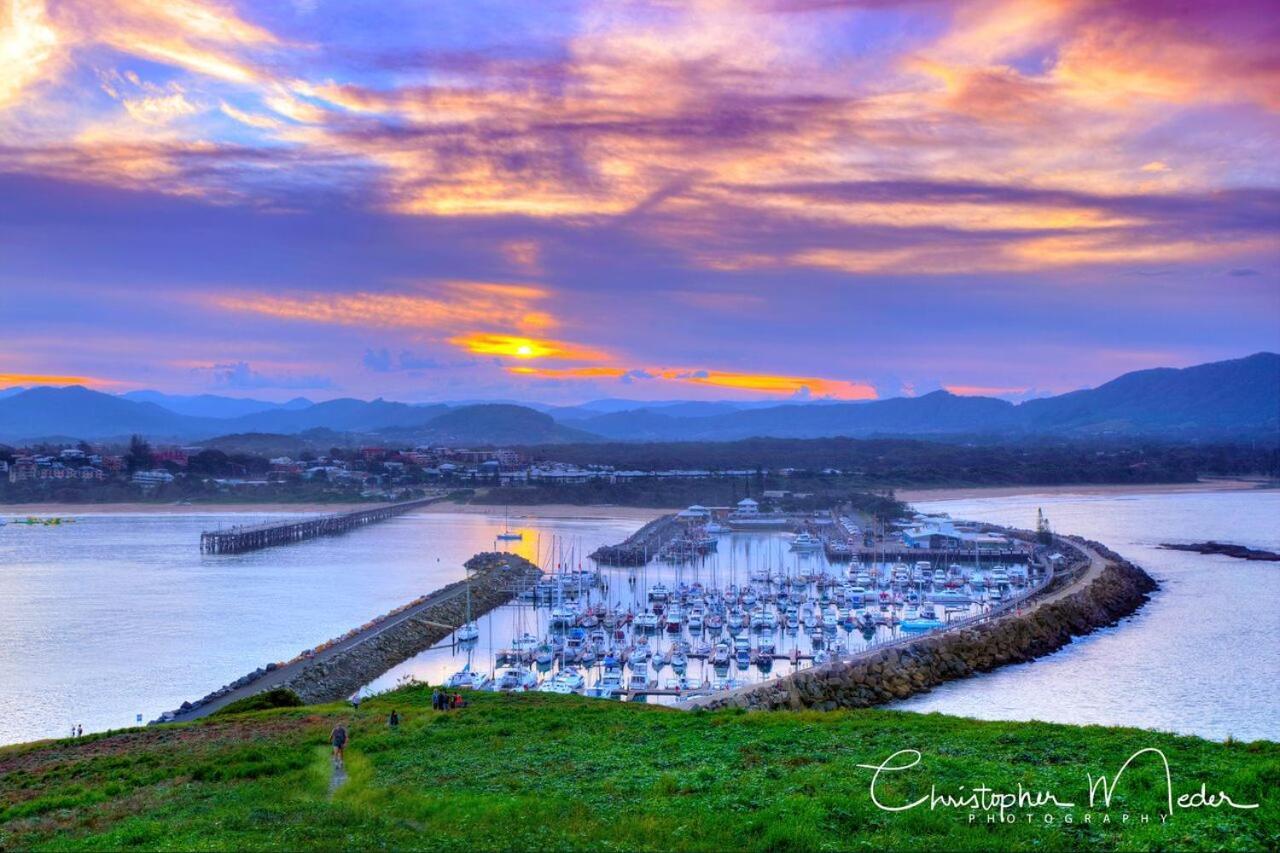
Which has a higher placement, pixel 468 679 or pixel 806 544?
pixel 806 544

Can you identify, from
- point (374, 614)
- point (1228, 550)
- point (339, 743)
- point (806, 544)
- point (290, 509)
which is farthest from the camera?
point (290, 509)

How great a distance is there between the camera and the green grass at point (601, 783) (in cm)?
898

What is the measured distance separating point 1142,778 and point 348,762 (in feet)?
31.5

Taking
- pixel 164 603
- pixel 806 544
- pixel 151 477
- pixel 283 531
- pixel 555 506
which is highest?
pixel 151 477

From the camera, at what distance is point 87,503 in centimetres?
9850

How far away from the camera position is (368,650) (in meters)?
31.4

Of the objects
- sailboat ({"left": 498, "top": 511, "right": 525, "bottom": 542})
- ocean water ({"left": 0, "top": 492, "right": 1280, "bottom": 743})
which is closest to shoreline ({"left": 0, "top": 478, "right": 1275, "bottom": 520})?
sailboat ({"left": 498, "top": 511, "right": 525, "bottom": 542})

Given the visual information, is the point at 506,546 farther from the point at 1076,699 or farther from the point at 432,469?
the point at 432,469

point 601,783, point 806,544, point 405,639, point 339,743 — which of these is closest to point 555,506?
point 806,544

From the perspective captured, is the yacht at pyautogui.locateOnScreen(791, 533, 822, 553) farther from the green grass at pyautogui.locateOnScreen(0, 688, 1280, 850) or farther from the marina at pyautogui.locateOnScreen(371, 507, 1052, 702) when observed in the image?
the green grass at pyautogui.locateOnScreen(0, 688, 1280, 850)

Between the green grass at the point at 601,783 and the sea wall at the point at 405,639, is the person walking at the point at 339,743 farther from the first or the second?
the sea wall at the point at 405,639

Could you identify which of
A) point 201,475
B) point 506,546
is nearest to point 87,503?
point 201,475

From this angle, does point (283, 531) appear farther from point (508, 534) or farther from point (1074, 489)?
point (1074, 489)

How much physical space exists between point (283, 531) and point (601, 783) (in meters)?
64.8
